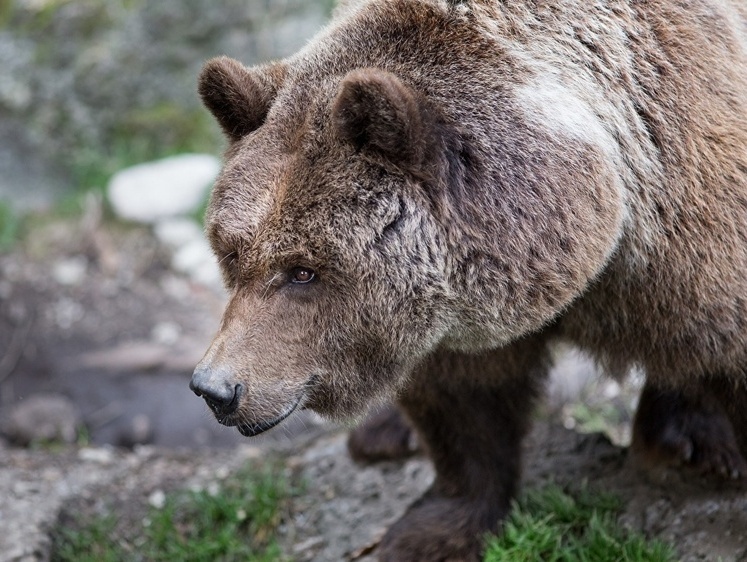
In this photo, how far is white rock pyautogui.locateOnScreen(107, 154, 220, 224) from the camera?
806 cm

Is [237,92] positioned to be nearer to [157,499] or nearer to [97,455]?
[157,499]

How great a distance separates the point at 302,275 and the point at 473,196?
0.57 metres

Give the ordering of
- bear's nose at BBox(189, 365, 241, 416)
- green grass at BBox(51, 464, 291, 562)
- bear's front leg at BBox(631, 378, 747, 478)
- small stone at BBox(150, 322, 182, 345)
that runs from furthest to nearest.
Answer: small stone at BBox(150, 322, 182, 345), green grass at BBox(51, 464, 291, 562), bear's front leg at BBox(631, 378, 747, 478), bear's nose at BBox(189, 365, 241, 416)

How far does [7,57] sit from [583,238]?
6.66m

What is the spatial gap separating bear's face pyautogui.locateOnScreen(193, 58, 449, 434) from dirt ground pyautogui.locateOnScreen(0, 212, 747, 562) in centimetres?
155

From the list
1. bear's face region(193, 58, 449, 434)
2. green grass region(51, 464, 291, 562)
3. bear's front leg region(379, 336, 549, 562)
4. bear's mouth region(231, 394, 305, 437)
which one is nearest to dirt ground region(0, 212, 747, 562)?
green grass region(51, 464, 291, 562)

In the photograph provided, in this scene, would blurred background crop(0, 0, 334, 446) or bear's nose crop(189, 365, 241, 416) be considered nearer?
bear's nose crop(189, 365, 241, 416)

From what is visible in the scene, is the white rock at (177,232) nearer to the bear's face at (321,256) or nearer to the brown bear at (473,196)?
the brown bear at (473,196)

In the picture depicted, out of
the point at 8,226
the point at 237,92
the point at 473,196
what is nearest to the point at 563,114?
the point at 473,196

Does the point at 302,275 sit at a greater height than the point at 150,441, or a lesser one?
greater

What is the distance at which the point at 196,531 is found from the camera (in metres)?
4.90

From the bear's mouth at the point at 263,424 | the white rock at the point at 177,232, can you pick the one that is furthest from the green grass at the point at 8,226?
the bear's mouth at the point at 263,424

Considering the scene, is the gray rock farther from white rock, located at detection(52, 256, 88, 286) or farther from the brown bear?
the brown bear

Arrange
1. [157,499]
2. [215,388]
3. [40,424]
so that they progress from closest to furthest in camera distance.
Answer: [215,388], [157,499], [40,424]
